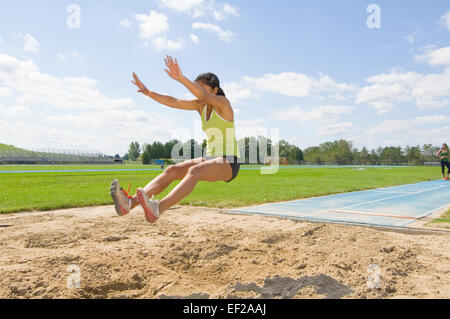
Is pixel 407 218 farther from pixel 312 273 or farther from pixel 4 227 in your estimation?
pixel 4 227

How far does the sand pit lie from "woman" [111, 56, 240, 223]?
31.7 inches

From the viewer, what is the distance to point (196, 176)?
3553 mm

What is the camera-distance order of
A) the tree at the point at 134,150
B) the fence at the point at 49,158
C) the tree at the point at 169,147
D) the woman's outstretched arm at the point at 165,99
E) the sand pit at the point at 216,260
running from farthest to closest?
1. the tree at the point at 134,150
2. the tree at the point at 169,147
3. the fence at the point at 49,158
4. the woman's outstretched arm at the point at 165,99
5. the sand pit at the point at 216,260

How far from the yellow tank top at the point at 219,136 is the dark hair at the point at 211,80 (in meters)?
0.26

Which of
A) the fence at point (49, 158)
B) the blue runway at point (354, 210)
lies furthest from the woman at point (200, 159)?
the fence at point (49, 158)

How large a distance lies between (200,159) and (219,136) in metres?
0.38

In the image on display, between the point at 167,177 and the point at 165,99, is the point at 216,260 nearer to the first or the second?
the point at 167,177

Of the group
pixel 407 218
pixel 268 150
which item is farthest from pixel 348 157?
pixel 407 218

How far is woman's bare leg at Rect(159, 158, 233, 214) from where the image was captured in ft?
11.2

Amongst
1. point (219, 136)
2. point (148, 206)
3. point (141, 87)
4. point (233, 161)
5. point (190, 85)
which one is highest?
point (141, 87)

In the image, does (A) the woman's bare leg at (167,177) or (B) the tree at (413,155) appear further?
(B) the tree at (413,155)

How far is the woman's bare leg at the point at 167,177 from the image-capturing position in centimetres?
371

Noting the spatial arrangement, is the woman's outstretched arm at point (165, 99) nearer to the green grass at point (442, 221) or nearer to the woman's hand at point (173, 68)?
the woman's hand at point (173, 68)

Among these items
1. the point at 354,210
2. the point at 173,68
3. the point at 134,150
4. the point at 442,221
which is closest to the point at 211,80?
the point at 173,68
